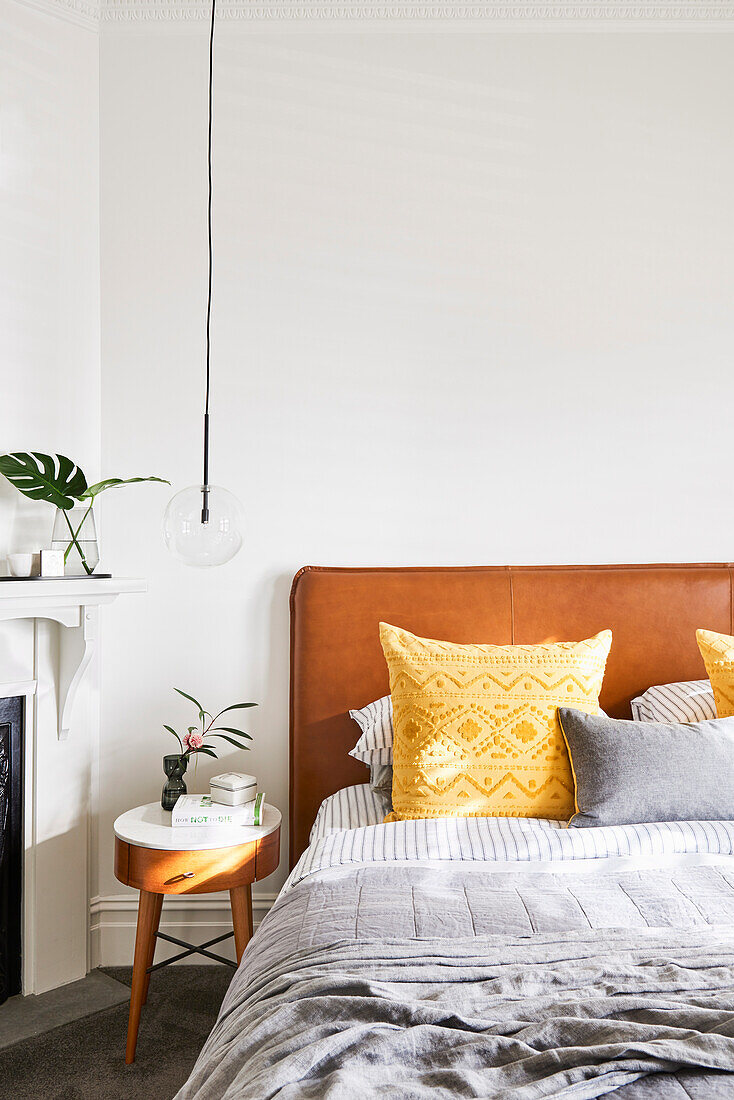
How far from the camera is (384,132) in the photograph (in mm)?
2736

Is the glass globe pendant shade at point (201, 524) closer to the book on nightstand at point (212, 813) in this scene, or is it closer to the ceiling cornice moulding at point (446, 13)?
the book on nightstand at point (212, 813)

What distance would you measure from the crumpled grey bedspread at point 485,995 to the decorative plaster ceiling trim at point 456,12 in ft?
8.47

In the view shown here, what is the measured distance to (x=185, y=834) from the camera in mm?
→ 2215

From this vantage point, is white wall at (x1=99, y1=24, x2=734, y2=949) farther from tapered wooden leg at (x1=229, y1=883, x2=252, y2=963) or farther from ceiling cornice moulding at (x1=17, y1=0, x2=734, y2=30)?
tapered wooden leg at (x1=229, y1=883, x2=252, y2=963)

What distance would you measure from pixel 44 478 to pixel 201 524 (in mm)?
580

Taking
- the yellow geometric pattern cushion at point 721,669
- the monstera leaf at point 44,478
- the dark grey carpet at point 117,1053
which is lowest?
the dark grey carpet at point 117,1053

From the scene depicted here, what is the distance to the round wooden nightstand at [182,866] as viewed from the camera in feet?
7.17

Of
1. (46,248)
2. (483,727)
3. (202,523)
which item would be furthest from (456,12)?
(483,727)

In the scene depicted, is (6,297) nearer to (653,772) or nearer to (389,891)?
(389,891)

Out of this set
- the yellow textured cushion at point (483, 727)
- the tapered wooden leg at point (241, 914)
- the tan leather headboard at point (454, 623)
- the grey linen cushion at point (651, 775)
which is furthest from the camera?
the tan leather headboard at point (454, 623)

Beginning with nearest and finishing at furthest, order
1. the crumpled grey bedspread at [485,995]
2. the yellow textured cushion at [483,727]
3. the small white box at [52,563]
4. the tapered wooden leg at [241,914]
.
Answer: the crumpled grey bedspread at [485,995], the yellow textured cushion at [483,727], the tapered wooden leg at [241,914], the small white box at [52,563]

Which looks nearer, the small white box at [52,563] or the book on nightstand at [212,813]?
the book on nightstand at [212,813]

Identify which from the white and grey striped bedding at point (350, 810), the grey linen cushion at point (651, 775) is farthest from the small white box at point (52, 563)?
the grey linen cushion at point (651, 775)

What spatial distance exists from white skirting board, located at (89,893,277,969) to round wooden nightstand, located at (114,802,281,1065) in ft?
1.30
